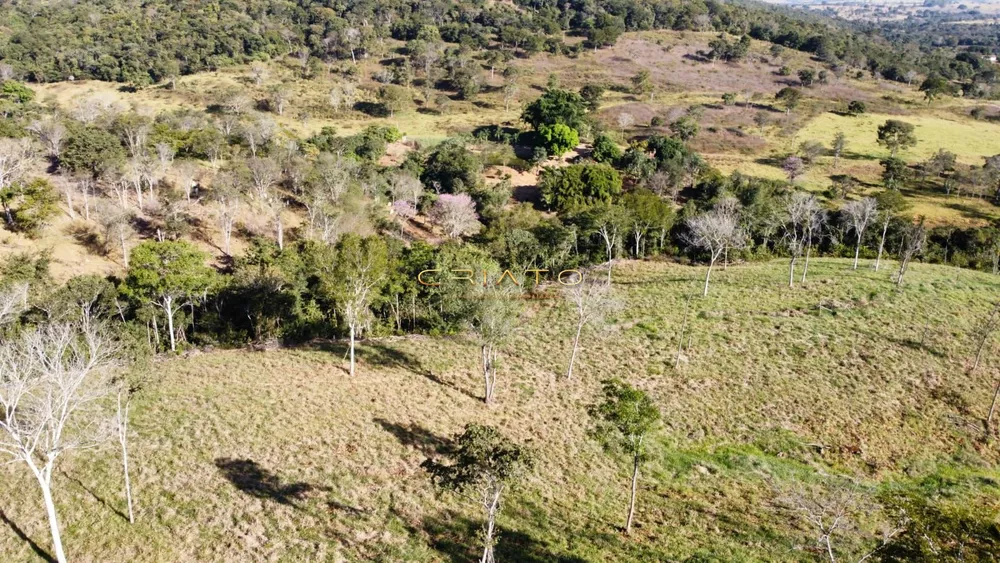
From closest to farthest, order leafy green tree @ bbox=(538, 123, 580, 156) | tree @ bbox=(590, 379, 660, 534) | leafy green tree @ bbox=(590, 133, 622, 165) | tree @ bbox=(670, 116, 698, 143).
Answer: tree @ bbox=(590, 379, 660, 534) < leafy green tree @ bbox=(590, 133, 622, 165) < leafy green tree @ bbox=(538, 123, 580, 156) < tree @ bbox=(670, 116, 698, 143)

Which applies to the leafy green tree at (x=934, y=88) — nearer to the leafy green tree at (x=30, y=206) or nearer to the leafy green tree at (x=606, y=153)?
the leafy green tree at (x=606, y=153)

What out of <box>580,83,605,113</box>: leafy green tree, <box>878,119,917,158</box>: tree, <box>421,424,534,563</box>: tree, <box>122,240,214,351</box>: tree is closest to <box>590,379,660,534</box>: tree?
<box>421,424,534,563</box>: tree

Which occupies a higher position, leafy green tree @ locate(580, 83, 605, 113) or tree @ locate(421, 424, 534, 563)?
leafy green tree @ locate(580, 83, 605, 113)

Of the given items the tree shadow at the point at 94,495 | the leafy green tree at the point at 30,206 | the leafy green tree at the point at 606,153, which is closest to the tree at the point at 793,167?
the leafy green tree at the point at 606,153

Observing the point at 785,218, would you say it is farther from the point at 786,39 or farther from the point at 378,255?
the point at 786,39

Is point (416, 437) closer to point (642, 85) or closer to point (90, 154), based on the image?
point (90, 154)

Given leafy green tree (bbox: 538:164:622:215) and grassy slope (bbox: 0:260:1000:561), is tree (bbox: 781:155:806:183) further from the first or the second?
grassy slope (bbox: 0:260:1000:561)

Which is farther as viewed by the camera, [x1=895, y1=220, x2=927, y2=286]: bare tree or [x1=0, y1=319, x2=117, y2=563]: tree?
[x1=895, y1=220, x2=927, y2=286]: bare tree
